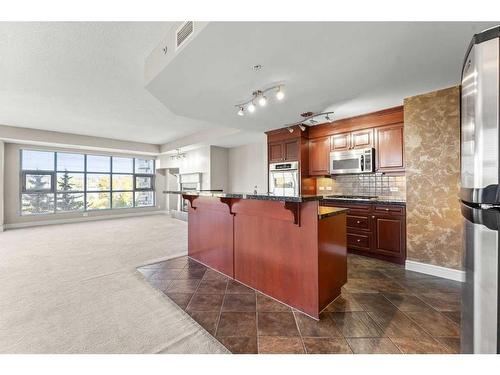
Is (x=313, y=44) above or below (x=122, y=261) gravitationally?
above

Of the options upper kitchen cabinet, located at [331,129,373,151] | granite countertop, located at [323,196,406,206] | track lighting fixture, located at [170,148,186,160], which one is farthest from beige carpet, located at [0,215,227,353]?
track lighting fixture, located at [170,148,186,160]

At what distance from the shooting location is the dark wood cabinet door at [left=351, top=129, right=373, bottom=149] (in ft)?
11.7

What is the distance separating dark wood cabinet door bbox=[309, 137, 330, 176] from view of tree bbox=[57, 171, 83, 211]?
7.57 metres

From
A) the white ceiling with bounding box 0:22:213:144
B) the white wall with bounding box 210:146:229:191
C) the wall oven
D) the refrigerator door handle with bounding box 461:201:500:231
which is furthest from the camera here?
the white wall with bounding box 210:146:229:191

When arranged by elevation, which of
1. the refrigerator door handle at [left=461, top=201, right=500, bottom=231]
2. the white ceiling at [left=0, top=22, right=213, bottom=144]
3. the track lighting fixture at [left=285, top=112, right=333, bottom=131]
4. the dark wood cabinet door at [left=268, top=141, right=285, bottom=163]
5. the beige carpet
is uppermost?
the white ceiling at [left=0, top=22, right=213, bottom=144]

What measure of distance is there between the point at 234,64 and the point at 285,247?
1.86 meters

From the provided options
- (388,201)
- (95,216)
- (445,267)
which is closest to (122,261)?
(388,201)

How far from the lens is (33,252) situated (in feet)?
12.3

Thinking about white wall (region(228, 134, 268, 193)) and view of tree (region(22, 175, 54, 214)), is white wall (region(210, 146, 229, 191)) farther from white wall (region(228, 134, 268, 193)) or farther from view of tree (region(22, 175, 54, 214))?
view of tree (region(22, 175, 54, 214))

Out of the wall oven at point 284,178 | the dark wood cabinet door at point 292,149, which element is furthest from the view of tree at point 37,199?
the dark wood cabinet door at point 292,149

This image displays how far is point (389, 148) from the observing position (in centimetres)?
334

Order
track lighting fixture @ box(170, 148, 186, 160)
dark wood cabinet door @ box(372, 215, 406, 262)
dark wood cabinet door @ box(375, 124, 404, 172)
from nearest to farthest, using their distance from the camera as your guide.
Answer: dark wood cabinet door @ box(372, 215, 406, 262) → dark wood cabinet door @ box(375, 124, 404, 172) → track lighting fixture @ box(170, 148, 186, 160)
